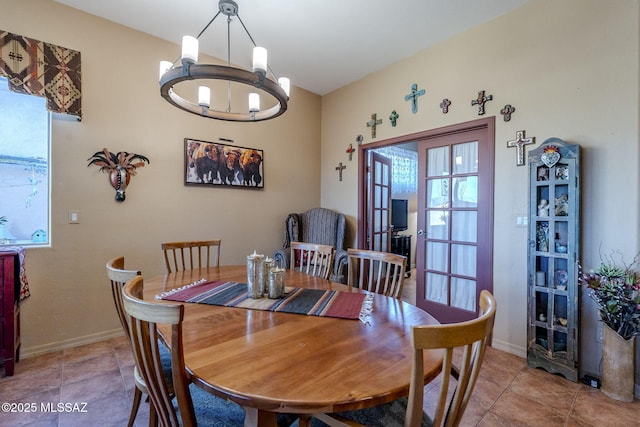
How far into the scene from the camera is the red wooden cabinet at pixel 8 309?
2.08m

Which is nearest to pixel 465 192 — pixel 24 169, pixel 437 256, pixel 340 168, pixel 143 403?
pixel 437 256

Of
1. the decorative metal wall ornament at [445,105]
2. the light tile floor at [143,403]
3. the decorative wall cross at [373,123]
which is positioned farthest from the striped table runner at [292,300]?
the decorative wall cross at [373,123]

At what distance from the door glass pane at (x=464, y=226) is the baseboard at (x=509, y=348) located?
37.3 inches

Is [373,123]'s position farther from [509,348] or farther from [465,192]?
[509,348]

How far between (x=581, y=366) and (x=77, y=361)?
3969 mm

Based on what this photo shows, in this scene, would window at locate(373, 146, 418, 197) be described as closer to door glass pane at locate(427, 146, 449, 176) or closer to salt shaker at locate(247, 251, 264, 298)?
door glass pane at locate(427, 146, 449, 176)

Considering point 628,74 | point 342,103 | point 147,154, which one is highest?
point 342,103

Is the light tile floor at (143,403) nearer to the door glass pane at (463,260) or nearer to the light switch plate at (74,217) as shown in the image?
the door glass pane at (463,260)

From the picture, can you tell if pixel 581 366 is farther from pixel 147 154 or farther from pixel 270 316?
pixel 147 154

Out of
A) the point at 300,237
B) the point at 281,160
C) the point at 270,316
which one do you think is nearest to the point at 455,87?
the point at 281,160

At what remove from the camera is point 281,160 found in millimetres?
4086

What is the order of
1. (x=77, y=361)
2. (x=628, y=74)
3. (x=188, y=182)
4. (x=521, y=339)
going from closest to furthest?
1. (x=628, y=74)
2. (x=77, y=361)
3. (x=521, y=339)
4. (x=188, y=182)

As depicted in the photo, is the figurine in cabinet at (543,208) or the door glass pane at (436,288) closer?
the figurine in cabinet at (543,208)

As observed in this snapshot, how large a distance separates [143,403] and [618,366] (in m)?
3.12
